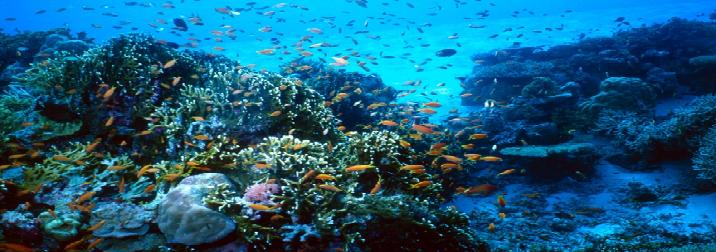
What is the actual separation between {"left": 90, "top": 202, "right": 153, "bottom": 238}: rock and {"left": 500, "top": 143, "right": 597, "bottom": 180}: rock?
794 cm

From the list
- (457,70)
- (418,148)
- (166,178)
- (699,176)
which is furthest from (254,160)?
(457,70)

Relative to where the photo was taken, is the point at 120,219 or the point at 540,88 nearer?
the point at 120,219

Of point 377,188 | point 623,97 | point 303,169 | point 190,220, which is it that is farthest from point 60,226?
point 623,97

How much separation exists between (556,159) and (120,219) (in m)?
9.13

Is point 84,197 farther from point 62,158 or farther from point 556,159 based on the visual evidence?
point 556,159

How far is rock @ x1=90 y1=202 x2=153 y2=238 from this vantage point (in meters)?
4.25

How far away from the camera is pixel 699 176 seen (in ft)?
25.7

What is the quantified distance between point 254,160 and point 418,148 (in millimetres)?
5507

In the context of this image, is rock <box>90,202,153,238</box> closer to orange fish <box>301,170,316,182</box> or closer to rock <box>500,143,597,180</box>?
orange fish <box>301,170,316,182</box>

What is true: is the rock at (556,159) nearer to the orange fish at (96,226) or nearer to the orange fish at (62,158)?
the orange fish at (96,226)

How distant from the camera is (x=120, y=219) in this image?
4477 mm

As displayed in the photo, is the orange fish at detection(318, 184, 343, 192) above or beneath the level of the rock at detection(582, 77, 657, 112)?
beneath

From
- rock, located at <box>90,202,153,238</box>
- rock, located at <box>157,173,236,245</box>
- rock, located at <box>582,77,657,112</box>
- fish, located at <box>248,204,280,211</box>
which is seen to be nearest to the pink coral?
fish, located at <box>248,204,280,211</box>

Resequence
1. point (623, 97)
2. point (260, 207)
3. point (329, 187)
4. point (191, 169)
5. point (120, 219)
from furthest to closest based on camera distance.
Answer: point (623, 97)
point (191, 169)
point (329, 187)
point (120, 219)
point (260, 207)
